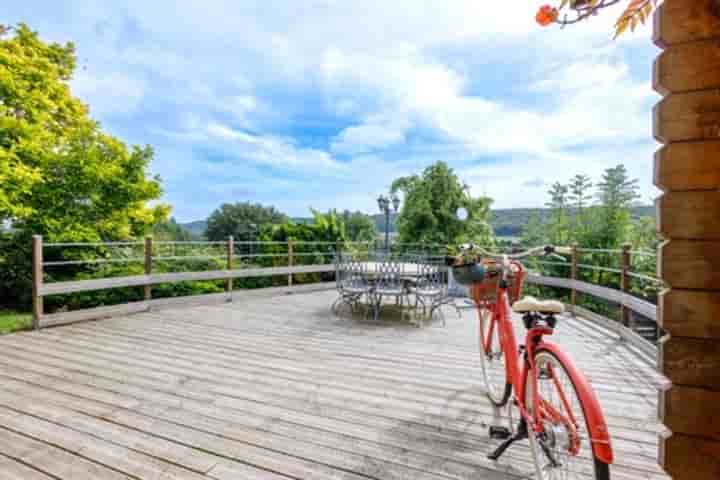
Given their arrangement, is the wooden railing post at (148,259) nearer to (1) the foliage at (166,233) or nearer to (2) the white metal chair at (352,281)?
(2) the white metal chair at (352,281)

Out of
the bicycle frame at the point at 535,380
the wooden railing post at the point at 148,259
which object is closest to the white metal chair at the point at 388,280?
the bicycle frame at the point at 535,380

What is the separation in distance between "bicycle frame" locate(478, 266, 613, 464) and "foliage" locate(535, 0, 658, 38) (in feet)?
3.31

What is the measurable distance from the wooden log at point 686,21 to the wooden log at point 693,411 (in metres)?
0.71

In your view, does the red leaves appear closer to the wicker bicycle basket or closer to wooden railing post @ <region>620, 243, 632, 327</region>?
the wicker bicycle basket

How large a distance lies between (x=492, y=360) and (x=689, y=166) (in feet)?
5.95

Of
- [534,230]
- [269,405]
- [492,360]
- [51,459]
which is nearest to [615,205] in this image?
[534,230]

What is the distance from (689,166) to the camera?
737 mm

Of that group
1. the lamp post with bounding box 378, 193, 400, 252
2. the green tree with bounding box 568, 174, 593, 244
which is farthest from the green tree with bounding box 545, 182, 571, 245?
the lamp post with bounding box 378, 193, 400, 252

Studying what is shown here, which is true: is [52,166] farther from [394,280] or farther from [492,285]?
[492,285]

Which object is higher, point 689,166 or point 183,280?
point 689,166

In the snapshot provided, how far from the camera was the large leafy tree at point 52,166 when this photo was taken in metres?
6.92

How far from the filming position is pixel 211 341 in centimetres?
353

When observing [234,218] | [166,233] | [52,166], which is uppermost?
[234,218]

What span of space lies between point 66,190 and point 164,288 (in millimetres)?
3379
